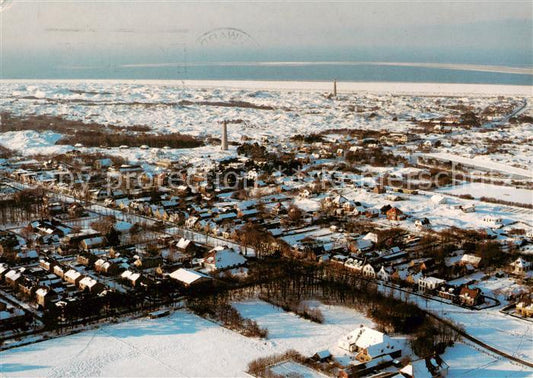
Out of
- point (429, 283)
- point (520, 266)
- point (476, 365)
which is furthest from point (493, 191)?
point (476, 365)

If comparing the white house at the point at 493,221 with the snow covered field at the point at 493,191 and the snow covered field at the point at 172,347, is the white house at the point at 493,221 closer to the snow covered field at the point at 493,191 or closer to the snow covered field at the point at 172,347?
the snow covered field at the point at 493,191

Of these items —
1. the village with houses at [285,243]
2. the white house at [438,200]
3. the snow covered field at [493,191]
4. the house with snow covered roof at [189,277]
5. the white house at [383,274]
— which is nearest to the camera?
the village with houses at [285,243]

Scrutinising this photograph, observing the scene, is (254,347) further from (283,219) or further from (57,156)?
(57,156)

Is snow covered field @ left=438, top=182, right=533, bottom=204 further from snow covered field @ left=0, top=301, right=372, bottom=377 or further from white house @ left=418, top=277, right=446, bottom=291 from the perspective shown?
snow covered field @ left=0, top=301, right=372, bottom=377

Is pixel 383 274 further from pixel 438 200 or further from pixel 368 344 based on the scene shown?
pixel 438 200

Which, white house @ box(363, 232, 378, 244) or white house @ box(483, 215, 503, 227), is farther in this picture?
white house @ box(483, 215, 503, 227)

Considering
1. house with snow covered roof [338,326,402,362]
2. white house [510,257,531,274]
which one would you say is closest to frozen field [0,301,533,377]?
house with snow covered roof [338,326,402,362]

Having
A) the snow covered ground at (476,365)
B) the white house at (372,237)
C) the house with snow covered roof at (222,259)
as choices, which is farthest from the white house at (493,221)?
the snow covered ground at (476,365)

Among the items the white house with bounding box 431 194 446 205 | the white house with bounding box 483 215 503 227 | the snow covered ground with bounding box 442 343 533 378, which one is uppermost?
the white house with bounding box 431 194 446 205
